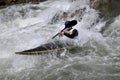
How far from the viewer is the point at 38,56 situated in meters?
8.93

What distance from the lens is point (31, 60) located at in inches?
348

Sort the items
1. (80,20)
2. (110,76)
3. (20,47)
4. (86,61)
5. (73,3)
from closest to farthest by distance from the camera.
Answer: (110,76), (86,61), (20,47), (80,20), (73,3)

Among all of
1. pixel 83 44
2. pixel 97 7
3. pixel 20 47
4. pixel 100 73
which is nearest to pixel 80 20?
pixel 97 7

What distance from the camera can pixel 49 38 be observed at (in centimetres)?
988

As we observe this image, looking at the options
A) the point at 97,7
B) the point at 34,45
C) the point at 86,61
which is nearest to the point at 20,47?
the point at 34,45

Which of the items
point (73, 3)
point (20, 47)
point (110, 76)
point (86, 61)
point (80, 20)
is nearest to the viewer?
point (110, 76)

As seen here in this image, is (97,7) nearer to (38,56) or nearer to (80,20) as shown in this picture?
(80,20)

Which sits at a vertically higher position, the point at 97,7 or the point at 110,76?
the point at 97,7

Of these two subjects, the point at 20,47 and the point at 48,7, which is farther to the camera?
the point at 48,7

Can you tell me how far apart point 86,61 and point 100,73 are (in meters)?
0.75

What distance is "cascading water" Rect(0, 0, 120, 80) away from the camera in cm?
816

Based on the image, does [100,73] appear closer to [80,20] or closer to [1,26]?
[80,20]

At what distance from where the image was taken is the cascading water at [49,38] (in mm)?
8164

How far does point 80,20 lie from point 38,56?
291 cm
